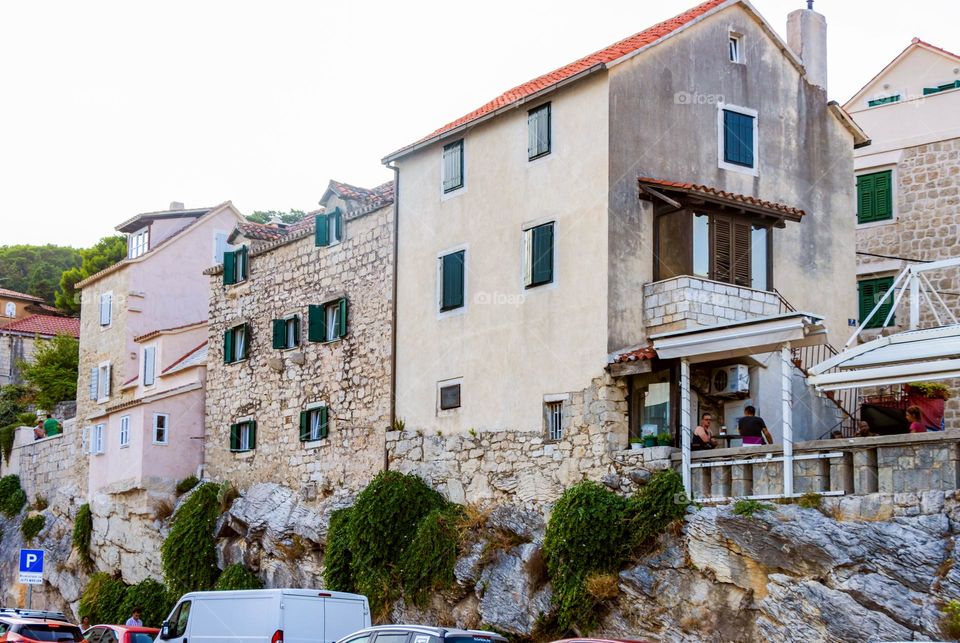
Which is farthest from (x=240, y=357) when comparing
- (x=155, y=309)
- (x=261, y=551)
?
(x=155, y=309)

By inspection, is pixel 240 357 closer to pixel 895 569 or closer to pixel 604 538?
pixel 604 538

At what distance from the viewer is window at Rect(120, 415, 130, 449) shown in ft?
128

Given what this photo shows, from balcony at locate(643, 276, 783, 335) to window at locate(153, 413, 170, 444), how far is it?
17.5 metres

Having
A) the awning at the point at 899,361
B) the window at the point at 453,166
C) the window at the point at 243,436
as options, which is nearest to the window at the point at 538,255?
the window at the point at 453,166

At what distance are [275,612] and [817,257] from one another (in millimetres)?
14238

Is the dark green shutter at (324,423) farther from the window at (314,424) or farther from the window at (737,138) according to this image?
the window at (737,138)

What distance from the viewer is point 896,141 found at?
35.4 metres

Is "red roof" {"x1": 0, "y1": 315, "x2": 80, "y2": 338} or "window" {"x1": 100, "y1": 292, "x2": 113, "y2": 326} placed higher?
"red roof" {"x1": 0, "y1": 315, "x2": 80, "y2": 338}

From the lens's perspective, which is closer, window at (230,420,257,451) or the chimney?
the chimney

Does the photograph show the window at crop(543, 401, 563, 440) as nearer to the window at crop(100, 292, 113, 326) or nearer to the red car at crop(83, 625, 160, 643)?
the red car at crop(83, 625, 160, 643)

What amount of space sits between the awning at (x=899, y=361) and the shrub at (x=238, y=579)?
16.7 metres

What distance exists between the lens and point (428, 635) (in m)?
18.8

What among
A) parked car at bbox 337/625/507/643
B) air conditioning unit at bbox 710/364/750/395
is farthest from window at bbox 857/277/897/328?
parked car at bbox 337/625/507/643

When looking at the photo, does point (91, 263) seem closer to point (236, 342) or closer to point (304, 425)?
point (236, 342)
